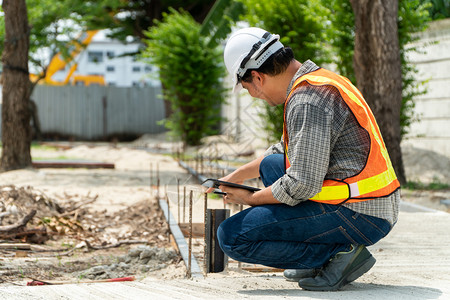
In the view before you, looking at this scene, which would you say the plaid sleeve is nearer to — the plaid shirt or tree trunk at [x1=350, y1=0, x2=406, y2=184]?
the plaid shirt

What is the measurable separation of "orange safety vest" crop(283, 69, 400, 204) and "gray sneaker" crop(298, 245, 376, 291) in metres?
0.32

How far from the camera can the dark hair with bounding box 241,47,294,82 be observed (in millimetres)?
2826

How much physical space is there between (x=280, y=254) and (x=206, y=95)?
41.0ft

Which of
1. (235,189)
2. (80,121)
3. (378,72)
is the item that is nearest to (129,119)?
(80,121)

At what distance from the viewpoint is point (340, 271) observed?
9.27 ft

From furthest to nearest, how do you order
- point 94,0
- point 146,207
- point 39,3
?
1. point 94,0
2. point 39,3
3. point 146,207

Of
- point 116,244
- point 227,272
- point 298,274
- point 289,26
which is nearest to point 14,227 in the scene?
point 116,244

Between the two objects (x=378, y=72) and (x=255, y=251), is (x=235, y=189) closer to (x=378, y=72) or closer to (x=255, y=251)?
(x=255, y=251)

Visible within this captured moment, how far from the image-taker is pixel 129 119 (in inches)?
835

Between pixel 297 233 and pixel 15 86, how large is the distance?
838 centimetres

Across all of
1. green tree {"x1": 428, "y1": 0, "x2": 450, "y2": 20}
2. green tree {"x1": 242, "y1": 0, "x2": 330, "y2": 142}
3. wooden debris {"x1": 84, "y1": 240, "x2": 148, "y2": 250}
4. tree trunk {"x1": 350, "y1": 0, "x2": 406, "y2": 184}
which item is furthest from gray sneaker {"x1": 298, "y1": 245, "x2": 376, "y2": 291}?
green tree {"x1": 428, "y1": 0, "x2": 450, "y2": 20}

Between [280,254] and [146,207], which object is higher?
[280,254]

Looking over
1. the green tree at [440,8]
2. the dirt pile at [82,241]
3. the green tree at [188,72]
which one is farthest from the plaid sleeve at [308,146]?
the green tree at [188,72]

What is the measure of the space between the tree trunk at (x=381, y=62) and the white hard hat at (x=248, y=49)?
5499mm
